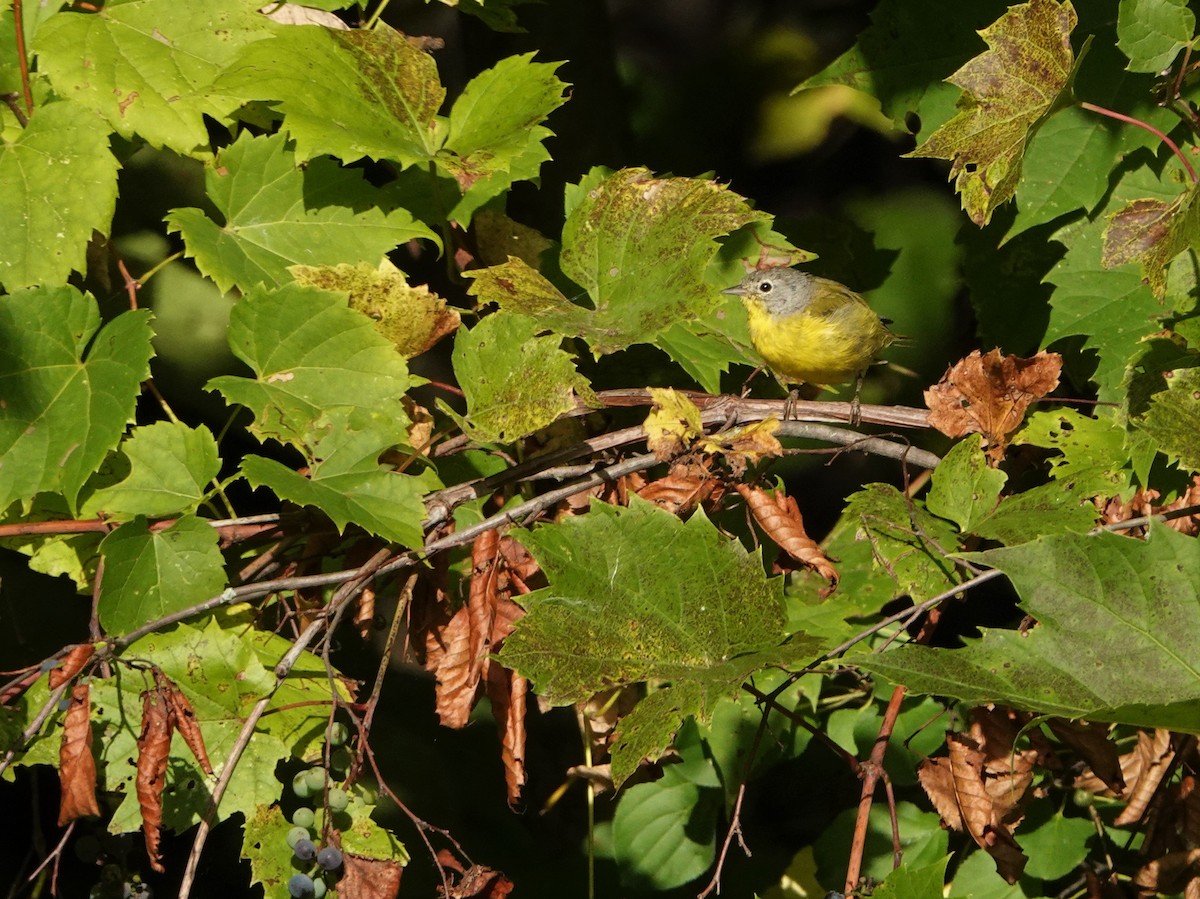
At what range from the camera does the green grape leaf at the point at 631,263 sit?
181 centimetres

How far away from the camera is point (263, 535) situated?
6.01ft

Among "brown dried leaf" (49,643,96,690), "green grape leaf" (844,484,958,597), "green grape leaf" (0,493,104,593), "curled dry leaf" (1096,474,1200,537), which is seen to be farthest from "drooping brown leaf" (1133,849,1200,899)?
"green grape leaf" (0,493,104,593)

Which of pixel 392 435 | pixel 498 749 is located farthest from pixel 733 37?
pixel 498 749

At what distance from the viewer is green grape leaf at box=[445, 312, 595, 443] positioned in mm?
1643

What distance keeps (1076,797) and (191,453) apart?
5.29 ft

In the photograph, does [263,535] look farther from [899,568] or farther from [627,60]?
[627,60]

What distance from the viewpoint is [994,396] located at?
5.80 ft

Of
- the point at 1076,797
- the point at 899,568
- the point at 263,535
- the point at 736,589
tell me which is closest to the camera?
the point at 736,589

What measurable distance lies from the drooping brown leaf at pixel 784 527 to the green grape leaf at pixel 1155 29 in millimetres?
913

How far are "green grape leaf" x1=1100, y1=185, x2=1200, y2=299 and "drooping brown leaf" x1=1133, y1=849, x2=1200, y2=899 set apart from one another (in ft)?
2.92

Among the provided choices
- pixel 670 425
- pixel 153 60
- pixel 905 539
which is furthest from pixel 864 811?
pixel 153 60

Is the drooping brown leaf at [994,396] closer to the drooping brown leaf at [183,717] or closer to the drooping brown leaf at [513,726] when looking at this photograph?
the drooping brown leaf at [513,726]

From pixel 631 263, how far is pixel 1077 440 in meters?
0.78

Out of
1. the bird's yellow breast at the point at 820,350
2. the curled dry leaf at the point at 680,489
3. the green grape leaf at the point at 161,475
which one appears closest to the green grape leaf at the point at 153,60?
the green grape leaf at the point at 161,475
